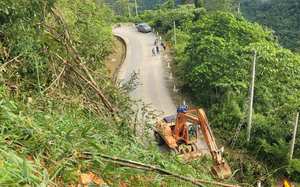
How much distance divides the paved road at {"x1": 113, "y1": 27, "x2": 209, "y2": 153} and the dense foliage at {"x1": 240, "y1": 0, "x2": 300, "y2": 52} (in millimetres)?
34600

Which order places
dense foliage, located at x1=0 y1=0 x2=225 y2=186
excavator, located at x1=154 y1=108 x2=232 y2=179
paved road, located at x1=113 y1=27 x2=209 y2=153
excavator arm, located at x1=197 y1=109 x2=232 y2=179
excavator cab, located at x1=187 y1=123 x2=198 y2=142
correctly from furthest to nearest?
1. paved road, located at x1=113 y1=27 x2=209 y2=153
2. excavator cab, located at x1=187 y1=123 x2=198 y2=142
3. excavator, located at x1=154 y1=108 x2=232 y2=179
4. excavator arm, located at x1=197 y1=109 x2=232 y2=179
5. dense foliage, located at x1=0 y1=0 x2=225 y2=186

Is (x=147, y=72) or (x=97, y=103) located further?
(x=147, y=72)

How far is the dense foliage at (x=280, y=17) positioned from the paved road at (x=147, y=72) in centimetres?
3460

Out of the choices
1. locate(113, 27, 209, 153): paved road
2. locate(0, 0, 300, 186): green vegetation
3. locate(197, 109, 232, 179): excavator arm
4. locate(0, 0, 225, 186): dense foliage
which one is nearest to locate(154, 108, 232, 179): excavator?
locate(197, 109, 232, 179): excavator arm

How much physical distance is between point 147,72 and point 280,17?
53.9m

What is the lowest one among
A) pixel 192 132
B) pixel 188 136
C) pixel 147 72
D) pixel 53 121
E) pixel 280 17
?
pixel 188 136

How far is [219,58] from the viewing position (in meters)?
15.6

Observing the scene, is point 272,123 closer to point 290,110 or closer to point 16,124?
point 290,110

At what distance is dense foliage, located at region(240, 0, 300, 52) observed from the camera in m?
54.6

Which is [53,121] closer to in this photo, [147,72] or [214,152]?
[214,152]

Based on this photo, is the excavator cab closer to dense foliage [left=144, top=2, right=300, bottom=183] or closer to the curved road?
dense foliage [left=144, top=2, right=300, bottom=183]

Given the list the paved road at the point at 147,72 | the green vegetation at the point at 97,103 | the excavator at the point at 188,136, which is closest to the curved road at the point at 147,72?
the paved road at the point at 147,72

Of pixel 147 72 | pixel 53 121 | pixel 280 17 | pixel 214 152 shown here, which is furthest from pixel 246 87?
pixel 280 17

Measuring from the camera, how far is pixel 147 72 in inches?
938
